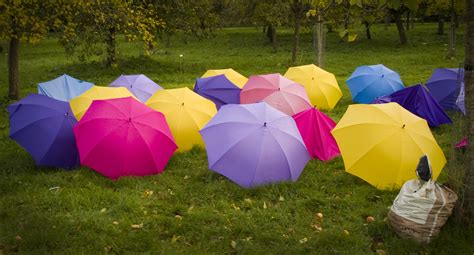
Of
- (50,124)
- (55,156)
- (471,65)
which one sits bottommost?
(55,156)

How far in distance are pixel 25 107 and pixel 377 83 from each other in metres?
9.18

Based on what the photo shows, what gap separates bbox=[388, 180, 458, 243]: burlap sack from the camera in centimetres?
545

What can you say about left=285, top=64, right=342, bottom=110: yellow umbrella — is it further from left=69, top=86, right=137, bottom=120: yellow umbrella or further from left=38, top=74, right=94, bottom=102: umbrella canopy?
left=38, top=74, right=94, bottom=102: umbrella canopy

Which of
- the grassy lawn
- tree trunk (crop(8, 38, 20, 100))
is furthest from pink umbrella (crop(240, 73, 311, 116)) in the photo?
tree trunk (crop(8, 38, 20, 100))

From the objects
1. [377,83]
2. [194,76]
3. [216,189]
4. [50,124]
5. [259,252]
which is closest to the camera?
[259,252]

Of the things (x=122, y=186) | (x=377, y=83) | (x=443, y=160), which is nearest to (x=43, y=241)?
(x=122, y=186)

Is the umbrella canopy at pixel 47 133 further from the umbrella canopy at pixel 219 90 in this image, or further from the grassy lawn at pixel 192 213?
the umbrella canopy at pixel 219 90

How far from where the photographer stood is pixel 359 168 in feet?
24.0

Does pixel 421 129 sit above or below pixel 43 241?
above

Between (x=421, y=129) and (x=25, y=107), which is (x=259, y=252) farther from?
(x=25, y=107)

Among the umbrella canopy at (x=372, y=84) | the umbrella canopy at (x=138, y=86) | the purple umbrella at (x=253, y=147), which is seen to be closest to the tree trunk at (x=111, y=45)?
the umbrella canopy at (x=138, y=86)

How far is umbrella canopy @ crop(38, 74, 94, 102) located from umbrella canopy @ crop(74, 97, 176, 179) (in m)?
3.45

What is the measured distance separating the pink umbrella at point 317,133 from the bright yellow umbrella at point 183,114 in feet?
6.34

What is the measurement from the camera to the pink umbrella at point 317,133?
854 cm
